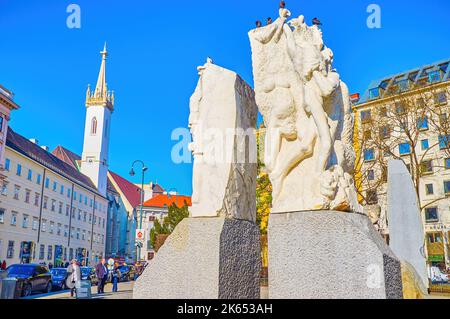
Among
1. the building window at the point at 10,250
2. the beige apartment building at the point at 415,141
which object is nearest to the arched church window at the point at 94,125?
the building window at the point at 10,250

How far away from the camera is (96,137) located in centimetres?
8738

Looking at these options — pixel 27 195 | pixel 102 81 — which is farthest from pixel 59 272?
pixel 102 81

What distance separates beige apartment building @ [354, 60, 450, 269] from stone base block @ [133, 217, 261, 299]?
33.1ft

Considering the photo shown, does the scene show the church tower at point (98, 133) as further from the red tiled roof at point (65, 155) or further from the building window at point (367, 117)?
the building window at point (367, 117)

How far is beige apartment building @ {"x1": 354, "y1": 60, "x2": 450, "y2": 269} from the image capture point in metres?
20.7

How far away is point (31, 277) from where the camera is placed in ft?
62.8

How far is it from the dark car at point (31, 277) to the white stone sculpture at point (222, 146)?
1554cm

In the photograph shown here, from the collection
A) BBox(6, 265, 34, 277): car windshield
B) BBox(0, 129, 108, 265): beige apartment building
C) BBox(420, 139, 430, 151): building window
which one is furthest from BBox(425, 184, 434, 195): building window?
BBox(0, 129, 108, 265): beige apartment building

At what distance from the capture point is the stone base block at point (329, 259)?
4086mm

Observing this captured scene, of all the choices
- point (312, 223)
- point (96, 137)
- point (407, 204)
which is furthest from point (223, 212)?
point (96, 137)

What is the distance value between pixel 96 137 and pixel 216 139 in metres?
85.8

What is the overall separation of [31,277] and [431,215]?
3403 cm
